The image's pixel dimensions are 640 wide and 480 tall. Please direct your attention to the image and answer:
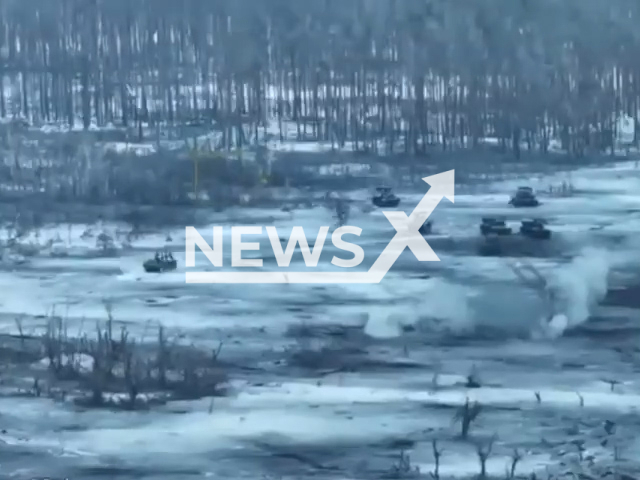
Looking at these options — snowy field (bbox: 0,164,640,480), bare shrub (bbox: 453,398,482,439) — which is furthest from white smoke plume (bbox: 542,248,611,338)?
bare shrub (bbox: 453,398,482,439)

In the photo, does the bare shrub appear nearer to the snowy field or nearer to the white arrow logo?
the snowy field

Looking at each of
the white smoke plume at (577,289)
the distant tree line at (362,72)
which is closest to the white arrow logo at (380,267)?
the distant tree line at (362,72)

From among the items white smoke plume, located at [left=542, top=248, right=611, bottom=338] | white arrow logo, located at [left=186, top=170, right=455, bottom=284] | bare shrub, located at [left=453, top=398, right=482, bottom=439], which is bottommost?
bare shrub, located at [left=453, top=398, right=482, bottom=439]

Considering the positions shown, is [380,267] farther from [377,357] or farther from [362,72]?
[362,72]

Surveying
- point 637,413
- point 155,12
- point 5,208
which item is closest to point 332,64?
point 155,12

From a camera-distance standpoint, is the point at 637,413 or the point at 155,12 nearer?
the point at 637,413

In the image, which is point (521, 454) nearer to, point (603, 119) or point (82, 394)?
point (603, 119)

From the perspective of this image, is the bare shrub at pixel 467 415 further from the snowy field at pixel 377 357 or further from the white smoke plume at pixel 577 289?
the white smoke plume at pixel 577 289
